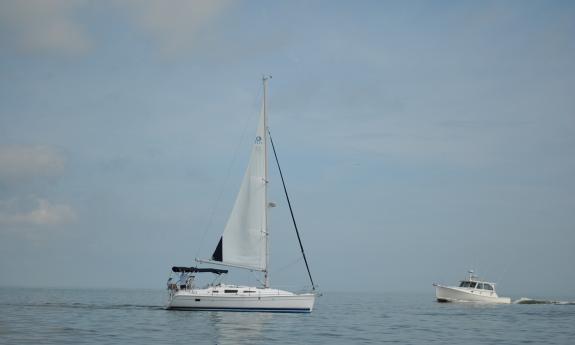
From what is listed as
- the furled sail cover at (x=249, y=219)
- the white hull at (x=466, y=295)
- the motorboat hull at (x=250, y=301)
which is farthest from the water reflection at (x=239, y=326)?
the white hull at (x=466, y=295)

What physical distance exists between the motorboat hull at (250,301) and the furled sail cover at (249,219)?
2.49 m

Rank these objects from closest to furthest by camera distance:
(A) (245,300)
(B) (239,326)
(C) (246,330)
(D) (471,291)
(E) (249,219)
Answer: (C) (246,330) < (B) (239,326) < (A) (245,300) < (E) (249,219) < (D) (471,291)

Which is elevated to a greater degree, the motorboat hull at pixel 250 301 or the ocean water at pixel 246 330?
the motorboat hull at pixel 250 301

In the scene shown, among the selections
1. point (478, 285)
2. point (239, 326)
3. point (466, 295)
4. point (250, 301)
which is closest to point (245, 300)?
point (250, 301)

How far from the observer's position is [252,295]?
159 feet

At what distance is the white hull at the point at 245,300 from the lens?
48406mm

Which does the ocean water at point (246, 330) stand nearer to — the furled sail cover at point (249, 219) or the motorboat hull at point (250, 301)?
the motorboat hull at point (250, 301)

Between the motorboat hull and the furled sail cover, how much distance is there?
249 centimetres

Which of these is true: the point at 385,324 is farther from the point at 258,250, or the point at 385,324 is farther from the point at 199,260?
the point at 199,260

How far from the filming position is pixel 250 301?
48375 mm

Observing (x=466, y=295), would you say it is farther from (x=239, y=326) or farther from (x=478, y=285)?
(x=239, y=326)

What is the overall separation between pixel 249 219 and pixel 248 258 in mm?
2935

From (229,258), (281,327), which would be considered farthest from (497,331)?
(229,258)

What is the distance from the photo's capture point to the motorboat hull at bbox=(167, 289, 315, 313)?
1906 inches
